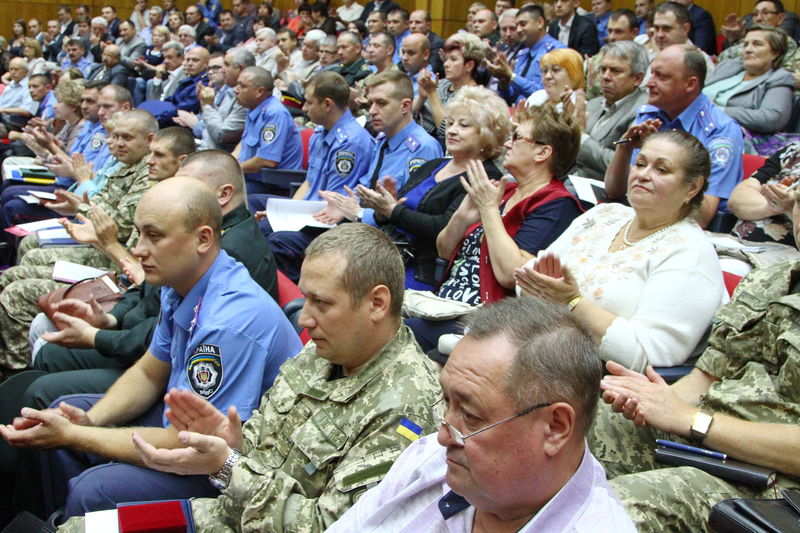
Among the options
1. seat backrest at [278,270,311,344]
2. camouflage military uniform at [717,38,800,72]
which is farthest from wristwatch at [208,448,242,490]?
camouflage military uniform at [717,38,800,72]

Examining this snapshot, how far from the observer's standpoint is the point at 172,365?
2.29 m

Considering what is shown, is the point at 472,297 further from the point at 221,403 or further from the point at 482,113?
the point at 221,403

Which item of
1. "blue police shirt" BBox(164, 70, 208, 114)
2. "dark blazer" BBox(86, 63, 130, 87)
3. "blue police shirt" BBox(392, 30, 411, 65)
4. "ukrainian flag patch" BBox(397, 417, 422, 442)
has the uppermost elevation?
"ukrainian flag patch" BBox(397, 417, 422, 442)

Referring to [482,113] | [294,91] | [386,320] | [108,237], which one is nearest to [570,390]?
[386,320]

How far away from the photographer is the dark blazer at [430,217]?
3.16 m

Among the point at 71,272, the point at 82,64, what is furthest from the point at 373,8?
the point at 71,272

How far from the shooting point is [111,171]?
4359 millimetres

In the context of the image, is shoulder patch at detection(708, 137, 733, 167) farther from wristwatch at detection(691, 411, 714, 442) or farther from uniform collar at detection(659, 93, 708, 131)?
wristwatch at detection(691, 411, 714, 442)

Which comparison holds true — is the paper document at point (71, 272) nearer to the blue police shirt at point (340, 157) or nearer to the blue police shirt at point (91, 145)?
the blue police shirt at point (340, 157)

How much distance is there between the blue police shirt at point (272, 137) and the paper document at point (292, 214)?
1187 millimetres

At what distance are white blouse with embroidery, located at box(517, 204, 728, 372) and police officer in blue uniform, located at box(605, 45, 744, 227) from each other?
3.56 feet

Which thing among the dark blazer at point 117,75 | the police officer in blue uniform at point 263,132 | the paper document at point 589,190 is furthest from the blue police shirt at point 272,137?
the dark blazer at point 117,75

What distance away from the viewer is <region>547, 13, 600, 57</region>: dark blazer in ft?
22.7

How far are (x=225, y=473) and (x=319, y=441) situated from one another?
7.7 inches
